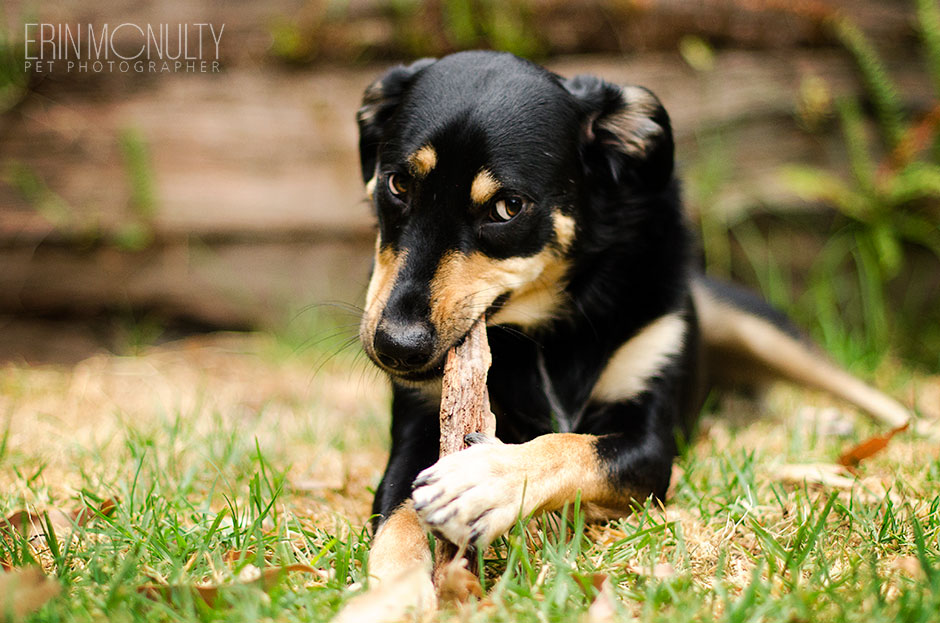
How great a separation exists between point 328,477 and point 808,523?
1.57m

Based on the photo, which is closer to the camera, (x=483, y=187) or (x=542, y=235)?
(x=483, y=187)

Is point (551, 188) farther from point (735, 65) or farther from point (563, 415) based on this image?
point (735, 65)

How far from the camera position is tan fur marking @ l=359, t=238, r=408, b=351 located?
2111 millimetres

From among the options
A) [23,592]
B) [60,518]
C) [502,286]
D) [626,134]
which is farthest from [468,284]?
[60,518]

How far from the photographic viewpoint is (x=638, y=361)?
8.18 feet

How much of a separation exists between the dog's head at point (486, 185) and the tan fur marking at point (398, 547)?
1.25 feet

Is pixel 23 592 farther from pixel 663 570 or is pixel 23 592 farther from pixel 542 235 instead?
pixel 542 235

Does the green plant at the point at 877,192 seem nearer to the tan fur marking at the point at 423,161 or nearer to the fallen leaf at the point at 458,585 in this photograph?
the tan fur marking at the point at 423,161

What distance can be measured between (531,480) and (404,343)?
0.47 meters

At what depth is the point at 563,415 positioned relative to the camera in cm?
250

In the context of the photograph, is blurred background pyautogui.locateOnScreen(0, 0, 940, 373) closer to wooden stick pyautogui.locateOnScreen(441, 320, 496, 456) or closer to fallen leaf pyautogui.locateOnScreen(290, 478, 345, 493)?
fallen leaf pyautogui.locateOnScreen(290, 478, 345, 493)

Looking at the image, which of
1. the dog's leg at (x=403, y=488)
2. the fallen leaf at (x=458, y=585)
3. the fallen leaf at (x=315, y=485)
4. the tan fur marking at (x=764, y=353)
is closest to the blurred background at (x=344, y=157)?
the tan fur marking at (x=764, y=353)

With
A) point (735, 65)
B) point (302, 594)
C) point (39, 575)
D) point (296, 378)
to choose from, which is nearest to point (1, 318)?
point (296, 378)

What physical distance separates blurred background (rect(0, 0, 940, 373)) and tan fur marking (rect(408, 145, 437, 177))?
2311 mm
